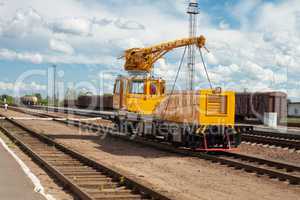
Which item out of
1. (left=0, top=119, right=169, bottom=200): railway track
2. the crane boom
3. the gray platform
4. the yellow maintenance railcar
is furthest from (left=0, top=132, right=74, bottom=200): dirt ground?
the crane boom

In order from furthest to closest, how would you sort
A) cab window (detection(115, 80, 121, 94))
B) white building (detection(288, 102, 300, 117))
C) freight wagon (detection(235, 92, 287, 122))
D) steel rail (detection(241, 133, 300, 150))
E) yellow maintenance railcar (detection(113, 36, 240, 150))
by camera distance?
1. white building (detection(288, 102, 300, 117))
2. freight wagon (detection(235, 92, 287, 122))
3. cab window (detection(115, 80, 121, 94))
4. steel rail (detection(241, 133, 300, 150))
5. yellow maintenance railcar (detection(113, 36, 240, 150))

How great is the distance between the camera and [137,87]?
20.6 meters

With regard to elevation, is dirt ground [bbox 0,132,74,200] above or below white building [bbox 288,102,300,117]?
below

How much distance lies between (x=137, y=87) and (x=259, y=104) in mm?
22218

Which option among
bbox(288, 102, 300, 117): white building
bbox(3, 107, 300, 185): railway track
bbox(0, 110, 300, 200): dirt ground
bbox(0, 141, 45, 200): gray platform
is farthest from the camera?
bbox(288, 102, 300, 117): white building

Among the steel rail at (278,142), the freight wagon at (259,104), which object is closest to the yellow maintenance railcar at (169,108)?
the steel rail at (278,142)

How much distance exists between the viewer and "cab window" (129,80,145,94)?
2055cm

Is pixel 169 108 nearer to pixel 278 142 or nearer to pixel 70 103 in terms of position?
pixel 278 142

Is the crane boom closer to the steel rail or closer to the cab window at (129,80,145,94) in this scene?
the cab window at (129,80,145,94)

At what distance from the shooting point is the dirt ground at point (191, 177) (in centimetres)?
952

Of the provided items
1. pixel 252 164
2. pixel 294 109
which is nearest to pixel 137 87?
pixel 252 164

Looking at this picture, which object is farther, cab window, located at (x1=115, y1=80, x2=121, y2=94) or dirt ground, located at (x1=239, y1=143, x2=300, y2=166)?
cab window, located at (x1=115, y1=80, x2=121, y2=94)

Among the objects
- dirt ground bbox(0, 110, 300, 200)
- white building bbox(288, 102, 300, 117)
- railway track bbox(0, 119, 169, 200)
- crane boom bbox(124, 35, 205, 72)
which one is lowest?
dirt ground bbox(0, 110, 300, 200)

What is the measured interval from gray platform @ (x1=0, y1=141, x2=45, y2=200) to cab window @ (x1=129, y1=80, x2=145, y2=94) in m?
8.32
